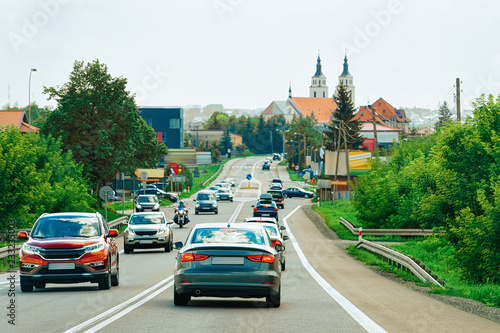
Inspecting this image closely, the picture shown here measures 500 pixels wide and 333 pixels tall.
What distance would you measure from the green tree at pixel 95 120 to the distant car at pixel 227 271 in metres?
45.8

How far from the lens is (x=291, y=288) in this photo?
57.3ft

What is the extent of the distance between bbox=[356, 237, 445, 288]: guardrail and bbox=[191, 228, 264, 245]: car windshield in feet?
22.9

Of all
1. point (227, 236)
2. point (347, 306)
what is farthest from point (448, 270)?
point (227, 236)

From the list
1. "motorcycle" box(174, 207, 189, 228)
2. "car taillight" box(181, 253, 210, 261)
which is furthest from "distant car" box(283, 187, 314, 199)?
"car taillight" box(181, 253, 210, 261)

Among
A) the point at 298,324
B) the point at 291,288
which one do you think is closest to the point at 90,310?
the point at 298,324

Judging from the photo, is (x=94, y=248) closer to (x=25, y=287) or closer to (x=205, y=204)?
(x=25, y=287)

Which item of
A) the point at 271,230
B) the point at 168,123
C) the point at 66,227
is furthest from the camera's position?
the point at 168,123

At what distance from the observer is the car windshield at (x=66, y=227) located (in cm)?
1629

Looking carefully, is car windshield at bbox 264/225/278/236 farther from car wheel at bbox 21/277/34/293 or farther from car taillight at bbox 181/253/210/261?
car taillight at bbox 181/253/210/261

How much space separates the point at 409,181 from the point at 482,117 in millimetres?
16825

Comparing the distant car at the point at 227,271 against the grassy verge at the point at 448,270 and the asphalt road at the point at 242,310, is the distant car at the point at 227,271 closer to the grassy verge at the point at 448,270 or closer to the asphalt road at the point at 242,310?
the asphalt road at the point at 242,310

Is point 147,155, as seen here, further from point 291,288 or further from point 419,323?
point 419,323

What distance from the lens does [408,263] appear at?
2247cm

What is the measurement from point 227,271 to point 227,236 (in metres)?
0.92
